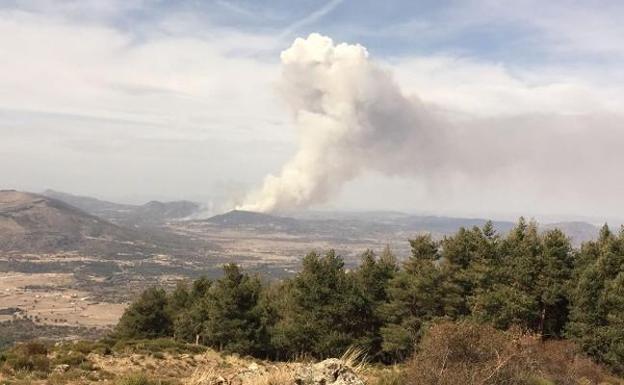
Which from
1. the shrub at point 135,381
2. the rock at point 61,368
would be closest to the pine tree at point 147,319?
the rock at point 61,368

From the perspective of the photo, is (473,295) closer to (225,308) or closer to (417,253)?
(417,253)

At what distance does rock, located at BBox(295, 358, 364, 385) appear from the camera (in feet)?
41.4

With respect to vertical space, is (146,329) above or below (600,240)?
below

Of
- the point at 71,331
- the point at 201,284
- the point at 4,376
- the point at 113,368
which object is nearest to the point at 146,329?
the point at 201,284

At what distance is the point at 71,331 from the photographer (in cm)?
18525

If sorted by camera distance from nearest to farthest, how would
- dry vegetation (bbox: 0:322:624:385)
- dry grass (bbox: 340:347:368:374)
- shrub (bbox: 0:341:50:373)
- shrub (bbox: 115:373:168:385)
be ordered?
dry vegetation (bbox: 0:322:624:385)
dry grass (bbox: 340:347:368:374)
shrub (bbox: 115:373:168:385)
shrub (bbox: 0:341:50:373)

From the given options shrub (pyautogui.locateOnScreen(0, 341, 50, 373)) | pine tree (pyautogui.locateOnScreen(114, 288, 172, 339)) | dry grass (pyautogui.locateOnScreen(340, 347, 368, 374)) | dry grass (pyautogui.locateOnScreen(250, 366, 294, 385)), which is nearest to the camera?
dry grass (pyautogui.locateOnScreen(250, 366, 294, 385))

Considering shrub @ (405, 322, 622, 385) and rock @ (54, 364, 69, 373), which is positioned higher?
shrub @ (405, 322, 622, 385)

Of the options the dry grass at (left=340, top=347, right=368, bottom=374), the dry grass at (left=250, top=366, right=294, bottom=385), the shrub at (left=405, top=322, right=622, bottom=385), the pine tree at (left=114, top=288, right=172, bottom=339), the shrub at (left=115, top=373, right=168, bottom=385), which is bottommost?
the pine tree at (left=114, top=288, right=172, bottom=339)

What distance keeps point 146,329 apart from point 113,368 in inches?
1230

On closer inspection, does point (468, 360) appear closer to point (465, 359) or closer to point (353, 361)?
point (465, 359)

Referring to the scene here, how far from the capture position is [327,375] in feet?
42.3

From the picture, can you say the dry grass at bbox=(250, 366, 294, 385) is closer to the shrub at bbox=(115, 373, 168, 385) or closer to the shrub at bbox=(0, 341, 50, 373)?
the shrub at bbox=(115, 373, 168, 385)

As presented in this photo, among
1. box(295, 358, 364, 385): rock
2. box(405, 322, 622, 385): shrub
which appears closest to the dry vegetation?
box(405, 322, 622, 385): shrub
